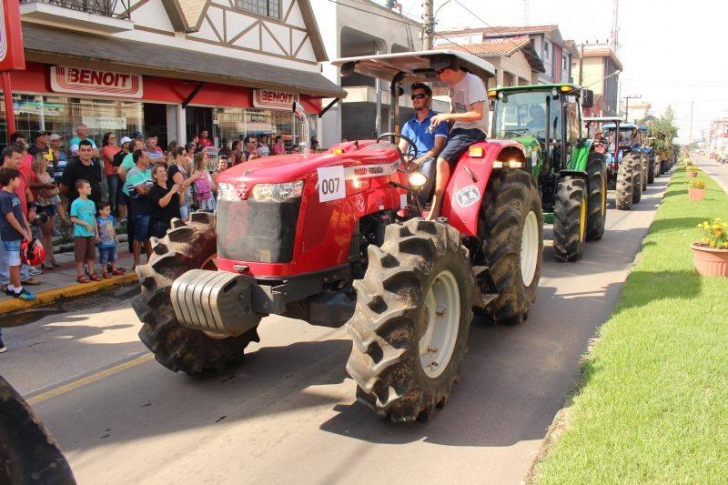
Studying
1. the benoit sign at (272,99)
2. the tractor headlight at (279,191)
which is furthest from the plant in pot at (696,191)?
the tractor headlight at (279,191)

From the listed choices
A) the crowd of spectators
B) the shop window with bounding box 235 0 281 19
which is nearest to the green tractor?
the crowd of spectators

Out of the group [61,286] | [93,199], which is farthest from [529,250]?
[93,199]

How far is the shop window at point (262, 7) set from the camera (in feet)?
57.6

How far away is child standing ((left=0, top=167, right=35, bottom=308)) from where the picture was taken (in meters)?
7.39

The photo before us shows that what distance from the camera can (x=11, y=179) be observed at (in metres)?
7.43

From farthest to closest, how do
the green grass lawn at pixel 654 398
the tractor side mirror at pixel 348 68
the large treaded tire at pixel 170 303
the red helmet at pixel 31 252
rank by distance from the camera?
the red helmet at pixel 31 252 < the tractor side mirror at pixel 348 68 < the large treaded tire at pixel 170 303 < the green grass lawn at pixel 654 398

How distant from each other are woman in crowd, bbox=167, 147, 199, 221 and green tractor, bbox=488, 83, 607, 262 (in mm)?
5053

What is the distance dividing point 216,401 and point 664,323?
389 centimetres

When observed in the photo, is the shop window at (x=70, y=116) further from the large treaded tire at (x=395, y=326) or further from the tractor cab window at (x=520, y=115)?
the large treaded tire at (x=395, y=326)

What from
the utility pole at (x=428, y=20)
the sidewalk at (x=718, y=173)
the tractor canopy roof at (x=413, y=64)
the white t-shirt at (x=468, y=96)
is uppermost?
the utility pole at (x=428, y=20)

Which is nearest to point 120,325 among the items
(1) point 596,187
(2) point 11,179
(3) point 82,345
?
(3) point 82,345

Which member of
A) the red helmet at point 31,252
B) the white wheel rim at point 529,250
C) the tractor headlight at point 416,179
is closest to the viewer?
the tractor headlight at point 416,179

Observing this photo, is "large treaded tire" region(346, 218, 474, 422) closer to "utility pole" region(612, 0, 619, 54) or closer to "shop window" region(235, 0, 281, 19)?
"shop window" region(235, 0, 281, 19)

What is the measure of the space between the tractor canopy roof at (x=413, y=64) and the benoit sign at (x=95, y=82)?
333 inches
